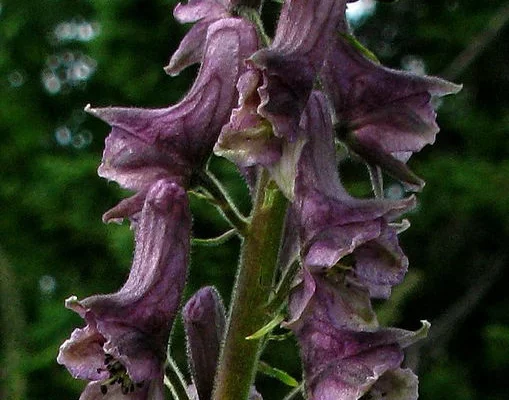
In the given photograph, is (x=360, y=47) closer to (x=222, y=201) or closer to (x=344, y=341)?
(x=222, y=201)

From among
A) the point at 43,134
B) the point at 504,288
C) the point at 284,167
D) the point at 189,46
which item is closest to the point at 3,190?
the point at 43,134

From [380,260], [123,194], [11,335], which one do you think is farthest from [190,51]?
[11,335]

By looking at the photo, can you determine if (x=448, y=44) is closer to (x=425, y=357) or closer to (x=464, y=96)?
(x=464, y=96)

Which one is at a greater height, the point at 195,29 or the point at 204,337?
the point at 195,29

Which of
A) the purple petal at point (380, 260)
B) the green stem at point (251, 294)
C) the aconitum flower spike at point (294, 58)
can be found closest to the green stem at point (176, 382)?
the green stem at point (251, 294)

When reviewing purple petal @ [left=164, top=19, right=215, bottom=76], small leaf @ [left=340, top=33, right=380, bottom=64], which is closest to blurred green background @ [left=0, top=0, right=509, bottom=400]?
purple petal @ [left=164, top=19, right=215, bottom=76]

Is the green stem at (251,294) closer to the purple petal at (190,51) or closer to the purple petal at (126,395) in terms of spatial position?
the purple petal at (126,395)
